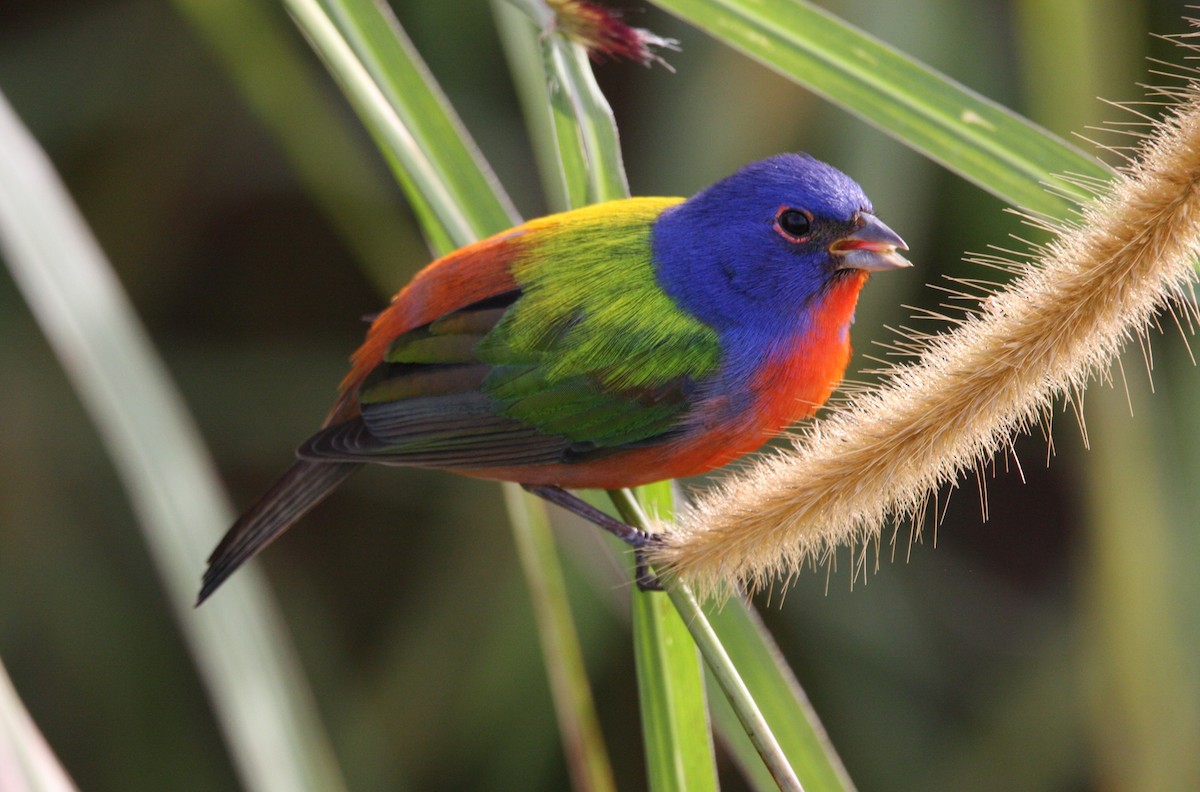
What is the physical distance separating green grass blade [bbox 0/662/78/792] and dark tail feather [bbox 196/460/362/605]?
27.2 inches

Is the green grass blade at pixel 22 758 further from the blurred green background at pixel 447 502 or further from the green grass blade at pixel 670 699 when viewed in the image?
the blurred green background at pixel 447 502

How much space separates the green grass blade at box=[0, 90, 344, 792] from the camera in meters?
1.53

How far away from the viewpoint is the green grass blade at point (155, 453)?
1534 mm

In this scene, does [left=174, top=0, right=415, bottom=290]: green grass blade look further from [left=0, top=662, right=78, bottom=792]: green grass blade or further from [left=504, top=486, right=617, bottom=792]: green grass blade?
[left=0, top=662, right=78, bottom=792]: green grass blade

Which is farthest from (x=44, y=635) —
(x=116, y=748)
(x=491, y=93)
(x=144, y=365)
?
(x=491, y=93)

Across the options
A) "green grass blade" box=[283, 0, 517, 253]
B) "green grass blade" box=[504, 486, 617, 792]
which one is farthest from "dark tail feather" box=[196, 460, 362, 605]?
"green grass blade" box=[283, 0, 517, 253]

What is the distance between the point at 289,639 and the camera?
280 cm

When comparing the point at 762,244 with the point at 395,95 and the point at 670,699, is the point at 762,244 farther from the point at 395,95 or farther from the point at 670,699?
the point at 670,699

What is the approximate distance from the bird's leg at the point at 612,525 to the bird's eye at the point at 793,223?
0.54 meters

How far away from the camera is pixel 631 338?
1.75m

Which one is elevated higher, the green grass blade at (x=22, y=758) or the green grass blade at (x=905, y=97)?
the green grass blade at (x=905, y=97)

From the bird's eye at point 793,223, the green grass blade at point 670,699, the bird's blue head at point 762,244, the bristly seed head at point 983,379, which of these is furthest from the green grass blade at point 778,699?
the bird's eye at point 793,223

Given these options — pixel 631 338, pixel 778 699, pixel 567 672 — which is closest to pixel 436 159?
pixel 631 338

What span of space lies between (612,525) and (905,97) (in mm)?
807
